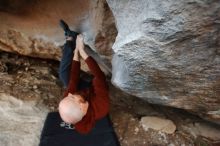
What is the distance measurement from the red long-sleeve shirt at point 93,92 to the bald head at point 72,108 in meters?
0.04

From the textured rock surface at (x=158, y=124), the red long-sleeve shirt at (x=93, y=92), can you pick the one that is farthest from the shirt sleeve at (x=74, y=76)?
the textured rock surface at (x=158, y=124)

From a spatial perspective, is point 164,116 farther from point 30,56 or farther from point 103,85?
point 30,56

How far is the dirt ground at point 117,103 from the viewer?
2.21 m

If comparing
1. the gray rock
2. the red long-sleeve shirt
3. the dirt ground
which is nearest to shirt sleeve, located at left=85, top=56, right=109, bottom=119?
the red long-sleeve shirt

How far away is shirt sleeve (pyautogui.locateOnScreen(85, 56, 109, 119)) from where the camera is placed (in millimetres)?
1727

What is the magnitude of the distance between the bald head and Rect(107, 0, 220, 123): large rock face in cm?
21

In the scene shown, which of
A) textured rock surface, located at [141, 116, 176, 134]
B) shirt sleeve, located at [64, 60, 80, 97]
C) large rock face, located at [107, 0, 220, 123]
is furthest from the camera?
textured rock surface, located at [141, 116, 176, 134]

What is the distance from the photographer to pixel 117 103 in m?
2.38

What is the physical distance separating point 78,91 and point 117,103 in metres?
0.60

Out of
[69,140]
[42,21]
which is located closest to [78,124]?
[69,140]

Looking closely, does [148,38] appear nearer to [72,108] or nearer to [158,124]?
[72,108]

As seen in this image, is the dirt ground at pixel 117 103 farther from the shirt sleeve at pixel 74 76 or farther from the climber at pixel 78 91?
the shirt sleeve at pixel 74 76

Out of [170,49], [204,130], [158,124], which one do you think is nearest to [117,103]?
[158,124]

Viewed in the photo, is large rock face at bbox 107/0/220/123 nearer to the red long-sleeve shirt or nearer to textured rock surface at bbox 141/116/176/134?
the red long-sleeve shirt
